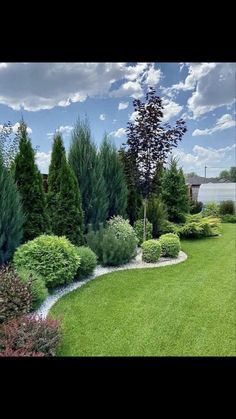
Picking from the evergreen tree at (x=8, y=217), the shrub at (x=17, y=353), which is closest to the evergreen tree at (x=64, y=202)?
the evergreen tree at (x=8, y=217)

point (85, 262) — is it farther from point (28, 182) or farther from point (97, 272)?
point (28, 182)

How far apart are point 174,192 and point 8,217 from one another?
6654 mm

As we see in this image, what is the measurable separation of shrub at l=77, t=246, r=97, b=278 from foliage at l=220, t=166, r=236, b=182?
15088 mm

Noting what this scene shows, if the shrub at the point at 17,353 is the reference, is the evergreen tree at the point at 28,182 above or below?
above

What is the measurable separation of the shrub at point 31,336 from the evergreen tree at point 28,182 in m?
2.48

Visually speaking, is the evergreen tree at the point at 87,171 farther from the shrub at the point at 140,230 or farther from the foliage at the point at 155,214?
the foliage at the point at 155,214

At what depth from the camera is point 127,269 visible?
18.0 feet

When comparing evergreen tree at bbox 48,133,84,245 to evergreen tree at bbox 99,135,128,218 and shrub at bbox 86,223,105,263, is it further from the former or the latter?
evergreen tree at bbox 99,135,128,218

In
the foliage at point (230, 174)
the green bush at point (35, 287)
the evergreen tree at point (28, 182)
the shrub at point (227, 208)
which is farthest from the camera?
the foliage at point (230, 174)

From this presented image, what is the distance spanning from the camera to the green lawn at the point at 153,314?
2867 mm

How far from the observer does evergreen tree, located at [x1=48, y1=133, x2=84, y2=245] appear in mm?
5809

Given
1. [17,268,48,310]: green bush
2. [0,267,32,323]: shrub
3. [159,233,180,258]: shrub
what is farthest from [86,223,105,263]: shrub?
[0,267,32,323]: shrub
